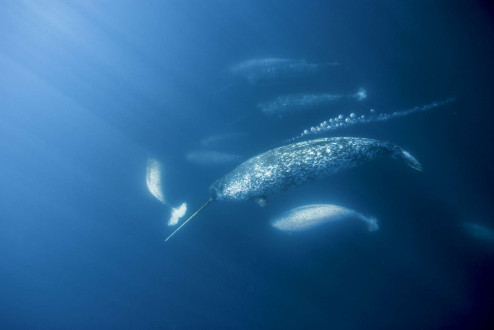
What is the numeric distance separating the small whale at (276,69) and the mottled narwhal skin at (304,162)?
4342 mm

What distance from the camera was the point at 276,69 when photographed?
9.12 m

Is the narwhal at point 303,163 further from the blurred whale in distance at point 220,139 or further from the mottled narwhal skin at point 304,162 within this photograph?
the blurred whale in distance at point 220,139

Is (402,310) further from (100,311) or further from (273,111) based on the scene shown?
(100,311)

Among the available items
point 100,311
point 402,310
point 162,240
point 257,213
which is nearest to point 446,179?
point 402,310

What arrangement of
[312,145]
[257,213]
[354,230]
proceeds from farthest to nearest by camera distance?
[257,213]
[354,230]
[312,145]

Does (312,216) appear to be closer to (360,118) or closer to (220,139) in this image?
(360,118)

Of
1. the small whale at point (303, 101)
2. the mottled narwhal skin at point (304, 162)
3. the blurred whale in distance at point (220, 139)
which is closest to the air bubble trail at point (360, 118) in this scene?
the small whale at point (303, 101)

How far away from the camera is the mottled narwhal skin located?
5273 millimetres

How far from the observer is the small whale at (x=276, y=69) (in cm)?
902

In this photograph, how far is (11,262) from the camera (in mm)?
14422

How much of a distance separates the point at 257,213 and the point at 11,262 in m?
15.4

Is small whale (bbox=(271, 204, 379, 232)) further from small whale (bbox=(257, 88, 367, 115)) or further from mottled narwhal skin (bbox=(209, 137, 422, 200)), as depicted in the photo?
small whale (bbox=(257, 88, 367, 115))

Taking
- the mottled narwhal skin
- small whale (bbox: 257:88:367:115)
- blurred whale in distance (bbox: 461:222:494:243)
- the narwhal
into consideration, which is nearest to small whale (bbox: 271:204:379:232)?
the narwhal

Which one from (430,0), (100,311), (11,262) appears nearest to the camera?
(430,0)
